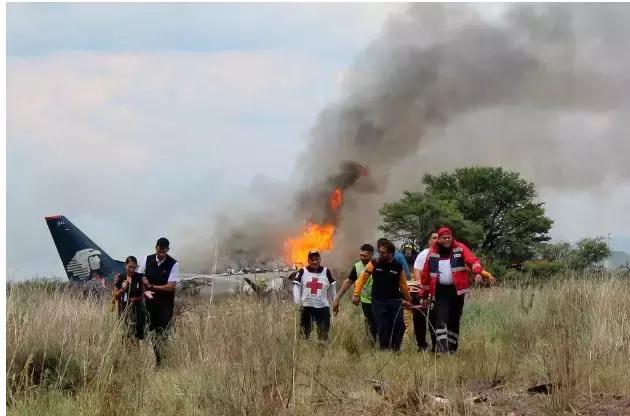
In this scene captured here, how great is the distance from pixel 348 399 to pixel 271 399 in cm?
121

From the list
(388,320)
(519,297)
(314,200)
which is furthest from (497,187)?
(388,320)

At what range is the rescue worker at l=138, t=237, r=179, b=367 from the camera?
1036cm

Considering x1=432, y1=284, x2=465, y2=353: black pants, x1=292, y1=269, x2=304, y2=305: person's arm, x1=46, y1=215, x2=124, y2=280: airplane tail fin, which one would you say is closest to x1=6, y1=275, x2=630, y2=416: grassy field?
x1=432, y1=284, x2=465, y2=353: black pants

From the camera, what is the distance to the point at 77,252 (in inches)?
1085

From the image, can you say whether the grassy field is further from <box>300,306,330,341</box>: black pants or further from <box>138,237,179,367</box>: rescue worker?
<box>300,306,330,341</box>: black pants

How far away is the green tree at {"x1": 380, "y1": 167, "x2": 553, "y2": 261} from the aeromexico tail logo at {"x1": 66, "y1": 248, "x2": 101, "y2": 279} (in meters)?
18.0

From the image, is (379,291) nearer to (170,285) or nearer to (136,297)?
(170,285)

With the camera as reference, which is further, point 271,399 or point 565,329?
point 565,329

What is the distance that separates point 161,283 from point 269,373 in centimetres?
495

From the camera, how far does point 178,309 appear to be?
15039mm

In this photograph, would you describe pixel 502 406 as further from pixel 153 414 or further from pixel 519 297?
pixel 519 297

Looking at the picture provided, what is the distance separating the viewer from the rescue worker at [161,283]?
1036 centimetres

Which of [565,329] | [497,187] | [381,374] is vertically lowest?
→ [381,374]

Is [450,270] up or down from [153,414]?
up
